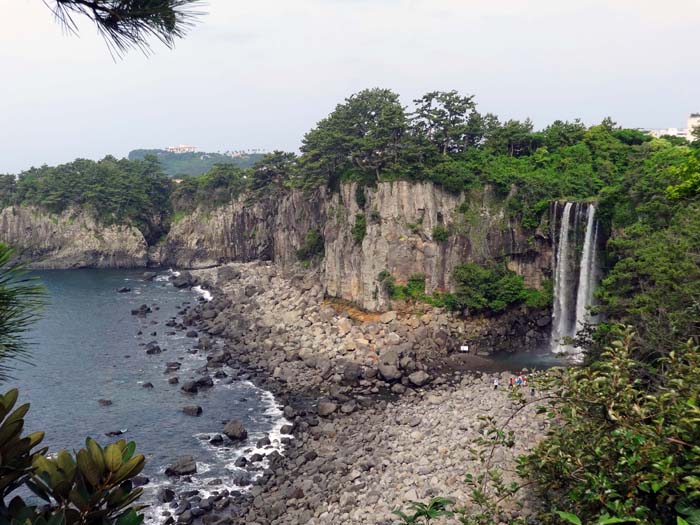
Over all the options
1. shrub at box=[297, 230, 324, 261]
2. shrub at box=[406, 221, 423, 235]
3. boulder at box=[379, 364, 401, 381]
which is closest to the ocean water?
boulder at box=[379, 364, 401, 381]

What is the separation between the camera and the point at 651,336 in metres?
16.6

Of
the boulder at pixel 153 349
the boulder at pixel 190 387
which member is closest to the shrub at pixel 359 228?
the boulder at pixel 190 387

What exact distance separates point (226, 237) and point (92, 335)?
25115 millimetres

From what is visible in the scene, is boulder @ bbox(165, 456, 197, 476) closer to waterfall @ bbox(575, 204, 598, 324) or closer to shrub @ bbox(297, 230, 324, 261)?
waterfall @ bbox(575, 204, 598, 324)

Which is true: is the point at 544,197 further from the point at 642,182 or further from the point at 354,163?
the point at 354,163

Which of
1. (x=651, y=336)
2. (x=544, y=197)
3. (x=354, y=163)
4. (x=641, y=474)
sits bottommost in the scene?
(x=651, y=336)

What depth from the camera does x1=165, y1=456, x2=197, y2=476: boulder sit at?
22.7m

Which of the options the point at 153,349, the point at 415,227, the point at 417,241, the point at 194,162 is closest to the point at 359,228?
the point at 415,227

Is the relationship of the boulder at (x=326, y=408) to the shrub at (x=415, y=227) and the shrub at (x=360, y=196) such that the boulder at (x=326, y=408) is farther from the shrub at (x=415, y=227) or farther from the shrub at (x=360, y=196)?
the shrub at (x=360, y=196)

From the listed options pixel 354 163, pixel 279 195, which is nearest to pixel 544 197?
pixel 354 163

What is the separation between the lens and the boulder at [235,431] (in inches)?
1011

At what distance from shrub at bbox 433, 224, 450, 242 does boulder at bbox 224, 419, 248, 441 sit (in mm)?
19251

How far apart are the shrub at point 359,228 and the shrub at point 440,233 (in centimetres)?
526

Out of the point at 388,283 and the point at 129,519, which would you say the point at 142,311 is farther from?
the point at 129,519
